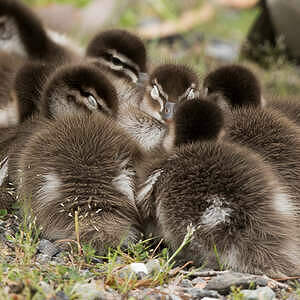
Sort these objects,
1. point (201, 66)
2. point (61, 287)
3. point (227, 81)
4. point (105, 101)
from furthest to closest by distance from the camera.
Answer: point (201, 66)
point (227, 81)
point (105, 101)
point (61, 287)

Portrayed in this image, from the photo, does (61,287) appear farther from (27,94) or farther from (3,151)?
(27,94)

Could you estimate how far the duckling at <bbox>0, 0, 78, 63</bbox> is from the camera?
3840 mm

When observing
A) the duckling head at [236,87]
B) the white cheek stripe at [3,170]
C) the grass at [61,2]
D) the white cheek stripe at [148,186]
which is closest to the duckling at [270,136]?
the duckling head at [236,87]

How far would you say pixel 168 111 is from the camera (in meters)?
2.82

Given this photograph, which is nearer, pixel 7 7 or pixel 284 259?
pixel 284 259

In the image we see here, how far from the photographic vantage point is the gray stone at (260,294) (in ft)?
6.73

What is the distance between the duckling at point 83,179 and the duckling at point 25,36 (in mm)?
1303

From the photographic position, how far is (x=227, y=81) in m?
2.98

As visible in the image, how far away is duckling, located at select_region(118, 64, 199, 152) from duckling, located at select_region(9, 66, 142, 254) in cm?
26

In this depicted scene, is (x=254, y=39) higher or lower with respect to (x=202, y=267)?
higher

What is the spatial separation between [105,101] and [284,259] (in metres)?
1.05

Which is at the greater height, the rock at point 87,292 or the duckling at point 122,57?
the duckling at point 122,57

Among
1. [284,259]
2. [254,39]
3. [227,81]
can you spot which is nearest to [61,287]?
[284,259]

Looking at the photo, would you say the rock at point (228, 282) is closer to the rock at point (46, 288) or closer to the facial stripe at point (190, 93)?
the rock at point (46, 288)
